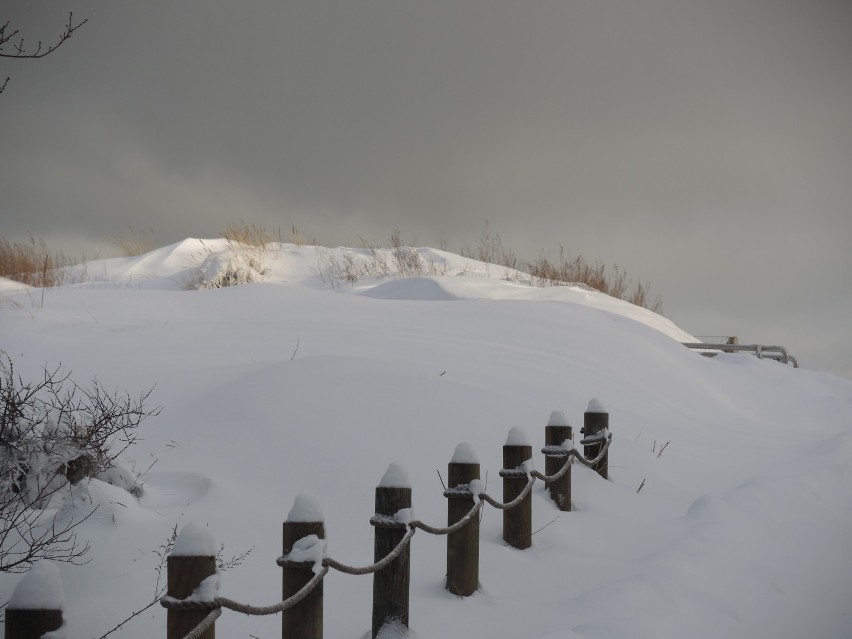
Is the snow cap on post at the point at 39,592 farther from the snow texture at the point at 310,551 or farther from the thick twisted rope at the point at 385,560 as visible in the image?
the thick twisted rope at the point at 385,560

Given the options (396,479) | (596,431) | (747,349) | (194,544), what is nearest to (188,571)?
(194,544)

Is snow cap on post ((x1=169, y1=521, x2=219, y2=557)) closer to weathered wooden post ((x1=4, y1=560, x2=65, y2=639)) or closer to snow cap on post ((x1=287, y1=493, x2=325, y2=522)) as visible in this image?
weathered wooden post ((x1=4, y1=560, x2=65, y2=639))

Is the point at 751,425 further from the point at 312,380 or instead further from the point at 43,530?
the point at 43,530

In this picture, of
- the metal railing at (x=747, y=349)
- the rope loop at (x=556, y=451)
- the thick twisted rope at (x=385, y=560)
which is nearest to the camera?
the thick twisted rope at (x=385, y=560)

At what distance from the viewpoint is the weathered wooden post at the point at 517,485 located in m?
3.68

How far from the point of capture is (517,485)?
12.1ft

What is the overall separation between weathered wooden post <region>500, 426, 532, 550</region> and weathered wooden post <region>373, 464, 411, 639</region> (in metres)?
1.10

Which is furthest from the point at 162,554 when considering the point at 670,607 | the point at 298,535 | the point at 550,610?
the point at 670,607

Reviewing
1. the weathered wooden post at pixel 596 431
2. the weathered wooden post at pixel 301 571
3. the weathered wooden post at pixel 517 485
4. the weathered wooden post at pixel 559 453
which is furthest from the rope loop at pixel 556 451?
the weathered wooden post at pixel 301 571

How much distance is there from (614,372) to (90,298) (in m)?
6.02

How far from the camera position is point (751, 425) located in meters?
8.66

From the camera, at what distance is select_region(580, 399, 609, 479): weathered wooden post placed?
5.21 meters

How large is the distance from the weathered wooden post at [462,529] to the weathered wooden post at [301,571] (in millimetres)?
975

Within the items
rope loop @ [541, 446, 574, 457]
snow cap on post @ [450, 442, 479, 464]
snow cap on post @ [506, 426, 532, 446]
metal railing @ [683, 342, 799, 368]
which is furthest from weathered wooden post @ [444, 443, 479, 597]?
metal railing @ [683, 342, 799, 368]
